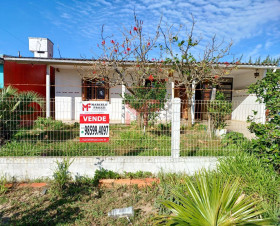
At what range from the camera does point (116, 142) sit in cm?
407

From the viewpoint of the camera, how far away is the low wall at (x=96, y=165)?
3.72 metres

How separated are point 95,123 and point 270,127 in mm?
3233

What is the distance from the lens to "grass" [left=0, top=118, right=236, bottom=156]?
3.99m

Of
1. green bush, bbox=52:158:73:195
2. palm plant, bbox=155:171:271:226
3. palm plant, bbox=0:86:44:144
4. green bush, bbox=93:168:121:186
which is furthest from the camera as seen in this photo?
palm plant, bbox=0:86:44:144

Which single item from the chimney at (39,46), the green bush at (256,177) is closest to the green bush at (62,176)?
the green bush at (256,177)

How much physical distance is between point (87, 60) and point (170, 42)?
142 inches

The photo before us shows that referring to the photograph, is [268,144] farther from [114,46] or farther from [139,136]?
[114,46]

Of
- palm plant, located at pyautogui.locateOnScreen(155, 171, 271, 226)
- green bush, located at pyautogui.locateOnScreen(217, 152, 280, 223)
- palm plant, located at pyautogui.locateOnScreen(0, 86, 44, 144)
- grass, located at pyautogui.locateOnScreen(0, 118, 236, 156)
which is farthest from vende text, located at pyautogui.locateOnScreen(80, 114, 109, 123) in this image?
green bush, located at pyautogui.locateOnScreen(217, 152, 280, 223)

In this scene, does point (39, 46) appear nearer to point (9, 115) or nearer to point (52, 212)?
point (9, 115)

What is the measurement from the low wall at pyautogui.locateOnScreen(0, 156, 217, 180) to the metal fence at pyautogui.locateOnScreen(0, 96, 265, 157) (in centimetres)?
22

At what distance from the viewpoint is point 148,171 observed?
3.85m

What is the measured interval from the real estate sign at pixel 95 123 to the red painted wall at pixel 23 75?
594 cm

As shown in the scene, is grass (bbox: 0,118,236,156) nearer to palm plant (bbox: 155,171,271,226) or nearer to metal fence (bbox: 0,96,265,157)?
metal fence (bbox: 0,96,265,157)

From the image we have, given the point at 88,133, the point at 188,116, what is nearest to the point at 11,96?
the point at 88,133
